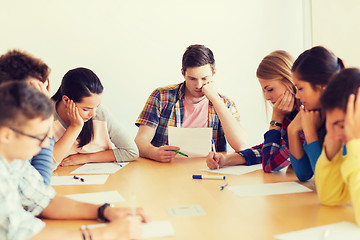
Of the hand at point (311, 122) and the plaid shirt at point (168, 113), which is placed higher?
the hand at point (311, 122)

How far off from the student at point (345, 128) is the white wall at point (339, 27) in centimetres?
178

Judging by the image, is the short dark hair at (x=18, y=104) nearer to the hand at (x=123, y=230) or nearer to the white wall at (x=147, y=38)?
the hand at (x=123, y=230)

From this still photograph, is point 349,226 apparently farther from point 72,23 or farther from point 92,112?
point 72,23

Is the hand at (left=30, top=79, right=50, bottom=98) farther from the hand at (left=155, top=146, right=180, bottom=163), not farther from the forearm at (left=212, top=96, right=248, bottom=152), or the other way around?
the forearm at (left=212, top=96, right=248, bottom=152)

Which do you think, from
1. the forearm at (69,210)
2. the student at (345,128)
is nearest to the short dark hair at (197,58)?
the student at (345,128)

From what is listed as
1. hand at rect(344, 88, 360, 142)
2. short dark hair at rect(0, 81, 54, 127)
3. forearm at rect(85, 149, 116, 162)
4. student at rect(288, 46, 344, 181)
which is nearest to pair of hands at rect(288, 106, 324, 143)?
student at rect(288, 46, 344, 181)

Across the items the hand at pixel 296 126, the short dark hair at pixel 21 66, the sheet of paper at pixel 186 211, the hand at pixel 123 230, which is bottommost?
the sheet of paper at pixel 186 211

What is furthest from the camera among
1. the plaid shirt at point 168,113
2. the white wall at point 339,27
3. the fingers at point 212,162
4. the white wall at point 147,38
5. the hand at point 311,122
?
the white wall at point 147,38

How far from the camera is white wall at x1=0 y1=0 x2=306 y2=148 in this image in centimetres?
312

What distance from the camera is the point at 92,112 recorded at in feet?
6.81

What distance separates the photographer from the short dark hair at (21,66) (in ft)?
4.83

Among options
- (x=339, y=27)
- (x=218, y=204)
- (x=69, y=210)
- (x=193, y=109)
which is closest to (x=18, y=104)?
(x=69, y=210)

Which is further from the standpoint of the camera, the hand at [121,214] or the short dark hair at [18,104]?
the hand at [121,214]

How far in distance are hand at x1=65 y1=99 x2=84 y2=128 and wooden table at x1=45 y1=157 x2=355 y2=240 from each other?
274 mm
